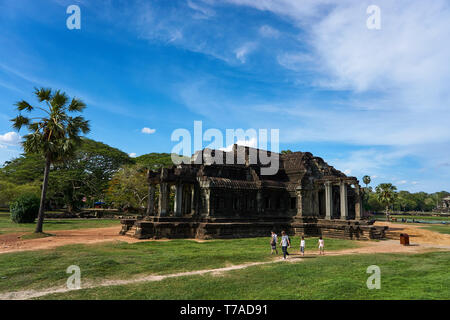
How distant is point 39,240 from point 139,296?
15.2 m

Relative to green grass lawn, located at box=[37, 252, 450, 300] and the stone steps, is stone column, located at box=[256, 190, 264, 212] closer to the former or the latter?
the stone steps

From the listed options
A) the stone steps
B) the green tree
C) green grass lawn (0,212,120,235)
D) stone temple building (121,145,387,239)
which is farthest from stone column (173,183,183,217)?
the green tree

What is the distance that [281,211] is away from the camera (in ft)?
85.8

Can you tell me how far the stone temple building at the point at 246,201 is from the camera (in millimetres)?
21734

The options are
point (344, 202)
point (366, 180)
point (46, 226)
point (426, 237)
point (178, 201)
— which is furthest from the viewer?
point (366, 180)

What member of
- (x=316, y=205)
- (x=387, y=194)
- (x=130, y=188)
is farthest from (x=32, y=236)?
(x=387, y=194)

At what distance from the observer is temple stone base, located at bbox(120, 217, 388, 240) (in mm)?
20844

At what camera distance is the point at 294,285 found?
8.68m

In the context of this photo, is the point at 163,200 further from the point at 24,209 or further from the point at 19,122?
the point at 24,209

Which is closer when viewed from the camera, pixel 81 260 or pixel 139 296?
pixel 139 296

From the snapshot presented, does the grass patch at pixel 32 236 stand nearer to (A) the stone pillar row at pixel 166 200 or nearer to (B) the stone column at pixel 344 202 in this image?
(A) the stone pillar row at pixel 166 200

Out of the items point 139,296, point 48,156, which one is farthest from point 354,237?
point 48,156

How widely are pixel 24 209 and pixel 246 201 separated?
23007mm
